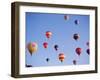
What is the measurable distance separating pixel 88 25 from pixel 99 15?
0.15 meters

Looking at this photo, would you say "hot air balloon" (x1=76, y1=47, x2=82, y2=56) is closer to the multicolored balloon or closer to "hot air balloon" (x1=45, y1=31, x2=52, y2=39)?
the multicolored balloon

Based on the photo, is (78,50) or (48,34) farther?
(78,50)

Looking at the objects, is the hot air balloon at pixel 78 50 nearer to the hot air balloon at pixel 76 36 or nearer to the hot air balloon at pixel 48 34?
the hot air balloon at pixel 76 36

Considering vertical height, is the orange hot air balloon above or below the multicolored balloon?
above

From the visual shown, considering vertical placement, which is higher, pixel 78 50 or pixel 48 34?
pixel 48 34

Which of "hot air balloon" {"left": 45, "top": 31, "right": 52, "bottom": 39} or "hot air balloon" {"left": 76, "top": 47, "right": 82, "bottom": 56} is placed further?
"hot air balloon" {"left": 76, "top": 47, "right": 82, "bottom": 56}

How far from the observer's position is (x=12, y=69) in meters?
1.90

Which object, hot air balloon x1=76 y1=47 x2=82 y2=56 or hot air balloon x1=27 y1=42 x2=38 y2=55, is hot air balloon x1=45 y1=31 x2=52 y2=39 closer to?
hot air balloon x1=27 y1=42 x2=38 y2=55

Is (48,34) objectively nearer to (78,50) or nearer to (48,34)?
(48,34)

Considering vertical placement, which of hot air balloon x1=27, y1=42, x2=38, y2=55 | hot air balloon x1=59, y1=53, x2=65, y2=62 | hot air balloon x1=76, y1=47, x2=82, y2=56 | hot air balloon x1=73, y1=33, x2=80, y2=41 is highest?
hot air balloon x1=73, y1=33, x2=80, y2=41

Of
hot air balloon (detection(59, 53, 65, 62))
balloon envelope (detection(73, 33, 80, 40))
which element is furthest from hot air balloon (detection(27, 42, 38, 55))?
balloon envelope (detection(73, 33, 80, 40))

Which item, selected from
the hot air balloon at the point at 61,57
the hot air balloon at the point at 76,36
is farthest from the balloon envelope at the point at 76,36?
the hot air balloon at the point at 61,57

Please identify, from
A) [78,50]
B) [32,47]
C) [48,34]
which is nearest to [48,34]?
[48,34]

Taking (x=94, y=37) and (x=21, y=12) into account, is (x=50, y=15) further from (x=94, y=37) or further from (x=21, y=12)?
(x=94, y=37)
